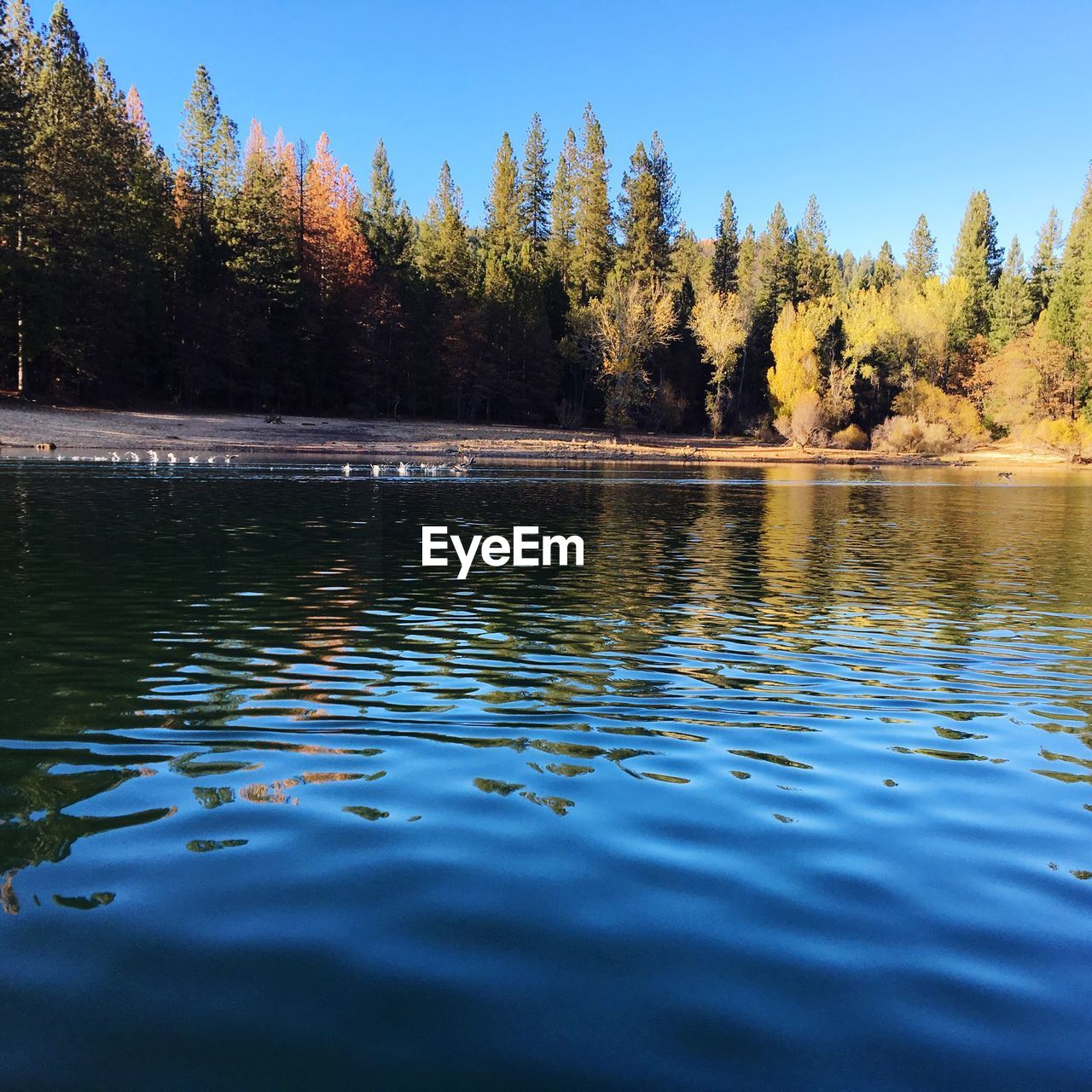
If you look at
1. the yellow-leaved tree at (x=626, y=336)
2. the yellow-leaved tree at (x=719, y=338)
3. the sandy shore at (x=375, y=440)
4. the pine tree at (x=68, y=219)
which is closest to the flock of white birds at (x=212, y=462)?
the sandy shore at (x=375, y=440)

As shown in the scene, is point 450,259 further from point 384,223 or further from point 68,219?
point 68,219

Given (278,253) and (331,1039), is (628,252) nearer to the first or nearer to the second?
(278,253)

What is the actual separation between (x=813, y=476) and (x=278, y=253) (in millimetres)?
44567

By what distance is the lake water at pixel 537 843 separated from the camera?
3680 mm

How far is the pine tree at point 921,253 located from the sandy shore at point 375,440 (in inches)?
2108

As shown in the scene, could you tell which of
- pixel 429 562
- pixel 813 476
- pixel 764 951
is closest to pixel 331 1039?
pixel 764 951

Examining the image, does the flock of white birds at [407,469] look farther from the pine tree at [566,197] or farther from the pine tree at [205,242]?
the pine tree at [566,197]

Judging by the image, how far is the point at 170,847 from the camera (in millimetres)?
5336

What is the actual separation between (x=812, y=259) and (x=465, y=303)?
1919 inches

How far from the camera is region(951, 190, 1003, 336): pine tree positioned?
10300 centimetres

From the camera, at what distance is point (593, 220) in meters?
99.1

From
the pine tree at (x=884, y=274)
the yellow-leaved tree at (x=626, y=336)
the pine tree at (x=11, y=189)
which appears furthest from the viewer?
the pine tree at (x=884, y=274)

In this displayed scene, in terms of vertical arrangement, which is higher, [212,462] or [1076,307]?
[1076,307]

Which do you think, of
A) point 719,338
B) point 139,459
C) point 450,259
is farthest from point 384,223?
point 139,459
